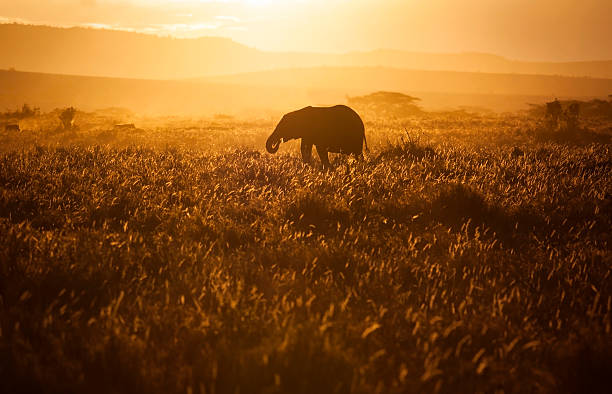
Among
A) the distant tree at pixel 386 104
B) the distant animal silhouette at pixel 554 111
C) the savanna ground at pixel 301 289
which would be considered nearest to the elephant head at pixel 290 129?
the savanna ground at pixel 301 289

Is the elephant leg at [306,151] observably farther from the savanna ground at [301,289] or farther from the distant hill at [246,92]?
the distant hill at [246,92]

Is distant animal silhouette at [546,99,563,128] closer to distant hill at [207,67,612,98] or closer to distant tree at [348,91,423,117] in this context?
distant tree at [348,91,423,117]

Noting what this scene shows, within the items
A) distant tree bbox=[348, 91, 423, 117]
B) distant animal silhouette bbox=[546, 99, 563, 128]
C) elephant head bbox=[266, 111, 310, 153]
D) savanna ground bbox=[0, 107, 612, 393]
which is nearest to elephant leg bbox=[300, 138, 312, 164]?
elephant head bbox=[266, 111, 310, 153]

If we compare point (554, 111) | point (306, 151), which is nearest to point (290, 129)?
point (306, 151)

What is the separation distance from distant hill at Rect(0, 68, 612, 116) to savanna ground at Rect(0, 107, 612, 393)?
158 ft

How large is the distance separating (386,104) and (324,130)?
4538cm

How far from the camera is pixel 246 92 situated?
12638 centimetres

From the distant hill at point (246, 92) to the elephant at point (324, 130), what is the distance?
144 ft

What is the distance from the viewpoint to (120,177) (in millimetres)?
6512

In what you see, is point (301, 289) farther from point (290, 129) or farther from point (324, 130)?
point (290, 129)

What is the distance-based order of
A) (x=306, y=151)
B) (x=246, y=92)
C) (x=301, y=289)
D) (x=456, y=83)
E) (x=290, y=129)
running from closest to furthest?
1. (x=301, y=289)
2. (x=290, y=129)
3. (x=306, y=151)
4. (x=246, y=92)
5. (x=456, y=83)

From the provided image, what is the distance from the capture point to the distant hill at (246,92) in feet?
279

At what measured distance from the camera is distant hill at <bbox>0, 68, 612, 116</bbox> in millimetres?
85000

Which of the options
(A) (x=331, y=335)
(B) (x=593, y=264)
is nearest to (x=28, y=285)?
(A) (x=331, y=335)
